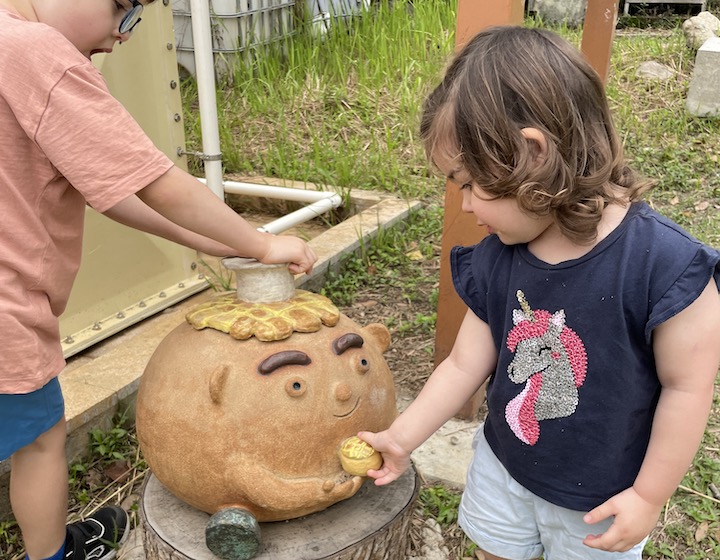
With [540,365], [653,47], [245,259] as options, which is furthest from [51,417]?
[653,47]

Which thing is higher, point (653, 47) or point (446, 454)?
point (653, 47)

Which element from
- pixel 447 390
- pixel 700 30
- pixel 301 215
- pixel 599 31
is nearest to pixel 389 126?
pixel 301 215

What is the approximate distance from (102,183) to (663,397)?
115cm

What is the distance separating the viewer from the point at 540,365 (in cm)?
147

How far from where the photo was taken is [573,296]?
1.40m

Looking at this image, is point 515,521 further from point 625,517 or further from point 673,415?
point 673,415

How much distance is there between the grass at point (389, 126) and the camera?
3.96 m

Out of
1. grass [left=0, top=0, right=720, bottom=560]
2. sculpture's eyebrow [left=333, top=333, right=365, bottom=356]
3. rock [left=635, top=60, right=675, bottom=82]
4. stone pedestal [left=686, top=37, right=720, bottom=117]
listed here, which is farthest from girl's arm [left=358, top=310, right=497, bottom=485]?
rock [left=635, top=60, right=675, bottom=82]

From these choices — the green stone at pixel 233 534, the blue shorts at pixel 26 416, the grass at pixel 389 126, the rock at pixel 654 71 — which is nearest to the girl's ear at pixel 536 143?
the green stone at pixel 233 534

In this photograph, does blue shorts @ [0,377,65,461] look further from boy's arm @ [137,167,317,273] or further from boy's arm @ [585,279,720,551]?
boy's arm @ [585,279,720,551]

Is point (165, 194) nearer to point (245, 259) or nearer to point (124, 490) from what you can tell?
point (245, 259)

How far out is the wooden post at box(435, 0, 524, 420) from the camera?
2188 mm

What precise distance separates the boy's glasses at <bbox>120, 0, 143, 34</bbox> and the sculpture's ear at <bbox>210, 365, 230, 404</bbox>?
76 cm

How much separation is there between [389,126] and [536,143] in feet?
13.2
